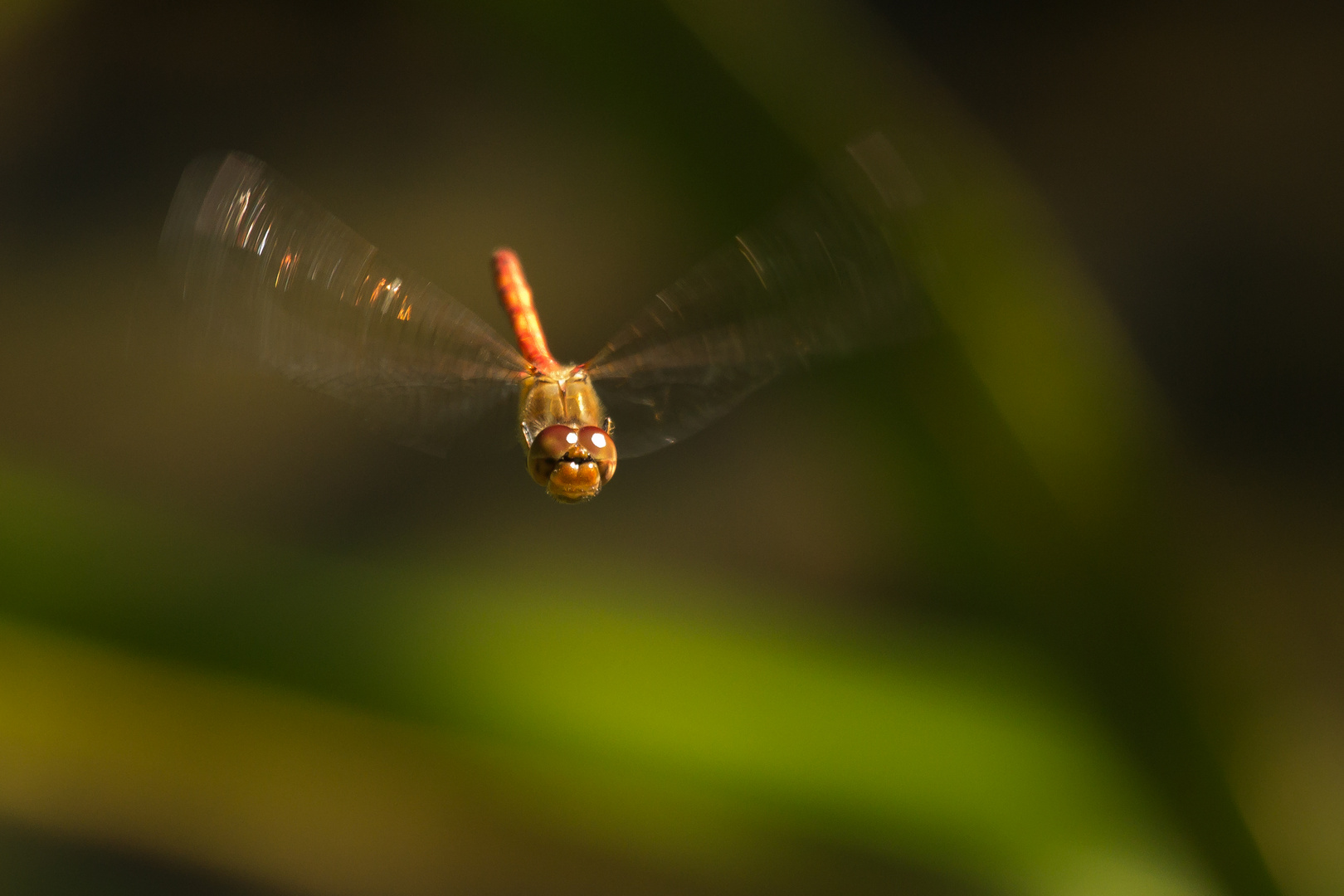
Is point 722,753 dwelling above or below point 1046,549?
below

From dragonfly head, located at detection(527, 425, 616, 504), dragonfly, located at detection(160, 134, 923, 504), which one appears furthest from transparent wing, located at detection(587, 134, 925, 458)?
dragonfly head, located at detection(527, 425, 616, 504)

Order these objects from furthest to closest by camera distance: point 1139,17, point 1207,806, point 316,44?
point 316,44 → point 1139,17 → point 1207,806

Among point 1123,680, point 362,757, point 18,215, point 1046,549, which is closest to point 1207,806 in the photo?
point 1123,680

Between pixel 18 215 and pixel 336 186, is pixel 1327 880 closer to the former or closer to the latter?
pixel 336 186

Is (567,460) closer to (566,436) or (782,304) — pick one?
(566,436)

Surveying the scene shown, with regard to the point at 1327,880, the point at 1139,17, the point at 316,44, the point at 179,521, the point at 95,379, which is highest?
the point at 316,44
